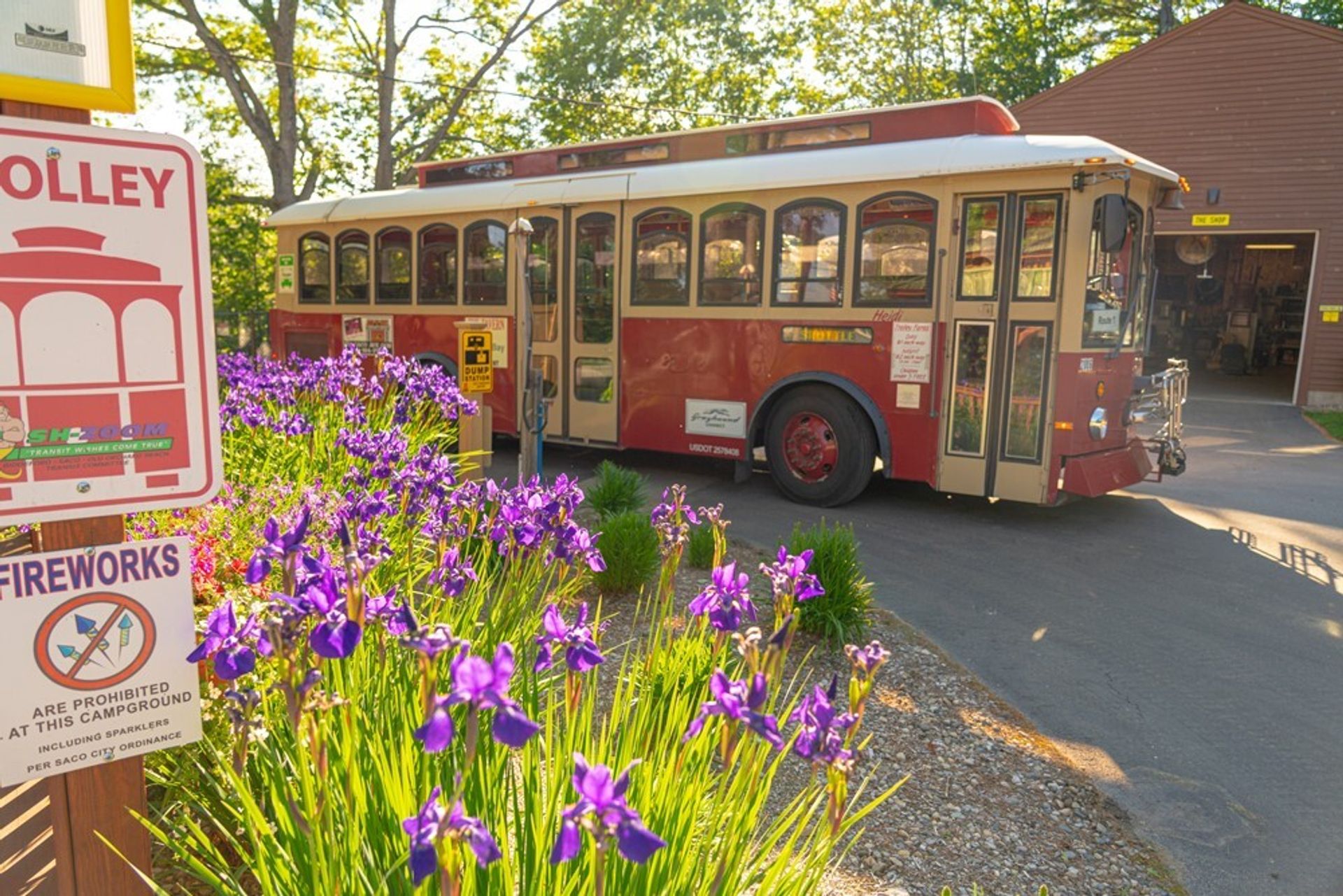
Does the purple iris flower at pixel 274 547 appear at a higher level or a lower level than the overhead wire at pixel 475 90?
lower

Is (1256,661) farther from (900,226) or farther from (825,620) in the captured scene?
(900,226)

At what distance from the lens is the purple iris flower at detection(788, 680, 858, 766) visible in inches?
70.1

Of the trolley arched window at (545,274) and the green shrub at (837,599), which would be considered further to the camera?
the trolley arched window at (545,274)

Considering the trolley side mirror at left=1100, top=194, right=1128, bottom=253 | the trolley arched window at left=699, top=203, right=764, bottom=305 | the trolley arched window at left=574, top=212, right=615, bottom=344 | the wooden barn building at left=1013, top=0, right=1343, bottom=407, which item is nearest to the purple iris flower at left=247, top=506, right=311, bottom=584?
the trolley side mirror at left=1100, top=194, right=1128, bottom=253

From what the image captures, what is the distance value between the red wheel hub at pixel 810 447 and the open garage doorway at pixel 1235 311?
53.9 ft

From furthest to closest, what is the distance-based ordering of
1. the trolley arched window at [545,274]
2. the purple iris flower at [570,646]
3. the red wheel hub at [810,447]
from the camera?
the trolley arched window at [545,274] → the red wheel hub at [810,447] → the purple iris flower at [570,646]

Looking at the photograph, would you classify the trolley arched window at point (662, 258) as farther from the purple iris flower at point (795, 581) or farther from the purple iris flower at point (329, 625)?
the purple iris flower at point (329, 625)

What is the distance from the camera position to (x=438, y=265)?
36.2 ft

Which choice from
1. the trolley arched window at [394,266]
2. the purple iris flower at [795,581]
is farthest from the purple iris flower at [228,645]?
the trolley arched window at [394,266]

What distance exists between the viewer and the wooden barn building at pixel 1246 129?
55.6ft

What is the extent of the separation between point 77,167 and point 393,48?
20782 millimetres

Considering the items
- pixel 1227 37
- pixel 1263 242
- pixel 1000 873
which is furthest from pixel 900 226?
pixel 1263 242

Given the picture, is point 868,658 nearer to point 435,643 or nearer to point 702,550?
point 435,643

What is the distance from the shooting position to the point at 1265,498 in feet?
31.6
